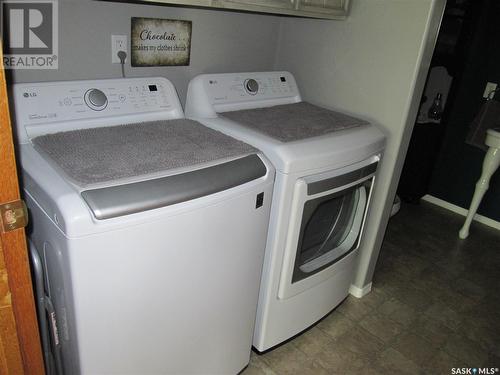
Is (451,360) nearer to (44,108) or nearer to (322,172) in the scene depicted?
(322,172)

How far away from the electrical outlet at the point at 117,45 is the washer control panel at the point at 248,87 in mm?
362

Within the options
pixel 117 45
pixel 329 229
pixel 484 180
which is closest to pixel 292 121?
pixel 329 229

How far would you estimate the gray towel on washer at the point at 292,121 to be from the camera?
1.56 metres

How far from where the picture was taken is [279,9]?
1628 millimetres

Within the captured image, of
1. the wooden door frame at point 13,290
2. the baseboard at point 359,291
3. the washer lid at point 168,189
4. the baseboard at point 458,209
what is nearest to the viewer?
the wooden door frame at point 13,290

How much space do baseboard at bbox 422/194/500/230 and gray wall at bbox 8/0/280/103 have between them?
2.23m

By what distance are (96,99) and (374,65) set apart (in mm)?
1262

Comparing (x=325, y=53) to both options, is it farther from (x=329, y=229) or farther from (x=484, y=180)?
(x=484, y=180)

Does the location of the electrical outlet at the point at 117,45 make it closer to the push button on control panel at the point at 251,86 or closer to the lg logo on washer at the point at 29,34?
the lg logo on washer at the point at 29,34

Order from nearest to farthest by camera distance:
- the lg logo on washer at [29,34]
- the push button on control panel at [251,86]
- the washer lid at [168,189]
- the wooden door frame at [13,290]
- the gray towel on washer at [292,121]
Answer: the wooden door frame at [13,290] < the washer lid at [168,189] < the lg logo on washer at [29,34] < the gray towel on washer at [292,121] < the push button on control panel at [251,86]

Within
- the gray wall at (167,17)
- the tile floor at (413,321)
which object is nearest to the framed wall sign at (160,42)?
the gray wall at (167,17)

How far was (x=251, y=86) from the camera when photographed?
193 cm

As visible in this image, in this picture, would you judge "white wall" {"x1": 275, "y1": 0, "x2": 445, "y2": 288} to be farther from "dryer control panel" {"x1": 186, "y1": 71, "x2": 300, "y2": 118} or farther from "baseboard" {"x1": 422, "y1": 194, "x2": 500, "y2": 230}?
"baseboard" {"x1": 422, "y1": 194, "x2": 500, "y2": 230}

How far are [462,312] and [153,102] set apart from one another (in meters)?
2.01
